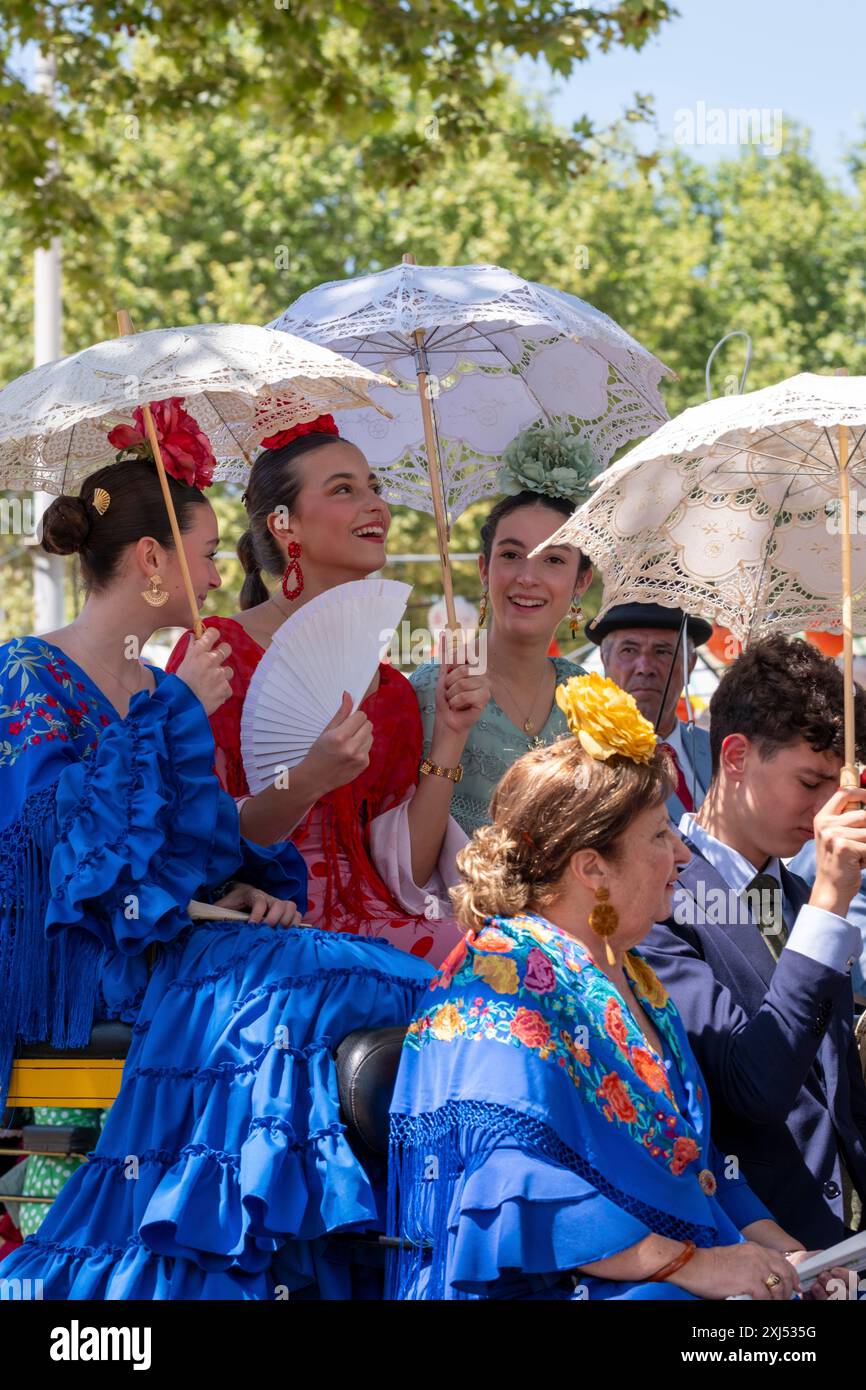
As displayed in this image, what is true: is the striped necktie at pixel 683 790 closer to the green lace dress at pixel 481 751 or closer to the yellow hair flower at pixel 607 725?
the green lace dress at pixel 481 751

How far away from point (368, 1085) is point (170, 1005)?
17.1 inches

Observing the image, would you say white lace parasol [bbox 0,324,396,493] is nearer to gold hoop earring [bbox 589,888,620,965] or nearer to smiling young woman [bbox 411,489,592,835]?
smiling young woman [bbox 411,489,592,835]

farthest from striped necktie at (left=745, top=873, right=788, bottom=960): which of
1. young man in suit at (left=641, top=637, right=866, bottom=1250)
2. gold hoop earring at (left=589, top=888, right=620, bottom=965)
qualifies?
gold hoop earring at (left=589, top=888, right=620, bottom=965)

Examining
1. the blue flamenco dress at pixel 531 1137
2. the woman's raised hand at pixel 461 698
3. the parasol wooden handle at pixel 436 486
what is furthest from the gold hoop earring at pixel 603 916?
the parasol wooden handle at pixel 436 486

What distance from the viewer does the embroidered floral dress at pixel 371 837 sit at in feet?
12.5

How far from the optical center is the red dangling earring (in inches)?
162

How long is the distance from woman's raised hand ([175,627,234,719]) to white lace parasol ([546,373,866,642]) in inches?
29.7

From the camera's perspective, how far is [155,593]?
3.63 metres

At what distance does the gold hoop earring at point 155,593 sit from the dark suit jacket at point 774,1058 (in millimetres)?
1278

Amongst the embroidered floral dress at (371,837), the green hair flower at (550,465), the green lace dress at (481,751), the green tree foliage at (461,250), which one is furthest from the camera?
the green tree foliage at (461,250)

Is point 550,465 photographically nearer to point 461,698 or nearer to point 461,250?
point 461,698

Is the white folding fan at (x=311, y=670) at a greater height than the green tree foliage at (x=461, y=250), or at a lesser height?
lesser

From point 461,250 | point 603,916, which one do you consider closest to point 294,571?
point 603,916

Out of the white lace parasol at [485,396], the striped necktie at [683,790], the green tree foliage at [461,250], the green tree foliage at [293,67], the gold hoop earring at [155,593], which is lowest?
the striped necktie at [683,790]
